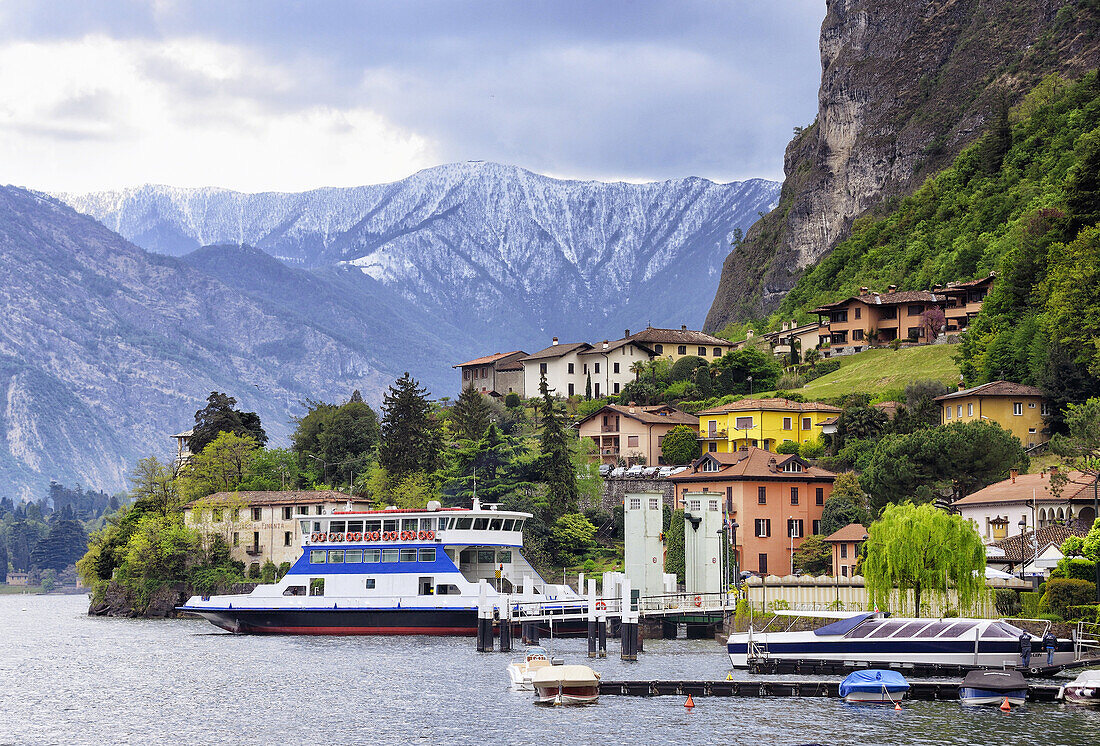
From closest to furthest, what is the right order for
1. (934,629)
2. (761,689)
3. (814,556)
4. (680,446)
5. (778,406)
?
(761,689) → (934,629) → (814,556) → (778,406) → (680,446)

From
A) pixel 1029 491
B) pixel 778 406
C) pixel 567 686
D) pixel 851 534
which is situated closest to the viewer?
pixel 567 686

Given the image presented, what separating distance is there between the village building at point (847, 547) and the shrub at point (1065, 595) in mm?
20072

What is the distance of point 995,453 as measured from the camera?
267 feet

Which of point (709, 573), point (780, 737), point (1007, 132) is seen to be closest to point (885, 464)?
point (709, 573)

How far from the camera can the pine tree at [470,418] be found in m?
112

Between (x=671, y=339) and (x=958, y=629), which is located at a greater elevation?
(x=671, y=339)

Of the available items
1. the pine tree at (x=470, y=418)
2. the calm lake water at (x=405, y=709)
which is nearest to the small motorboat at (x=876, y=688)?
the calm lake water at (x=405, y=709)

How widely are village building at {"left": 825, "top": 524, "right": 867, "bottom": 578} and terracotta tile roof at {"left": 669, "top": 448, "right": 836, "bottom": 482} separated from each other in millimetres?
11988

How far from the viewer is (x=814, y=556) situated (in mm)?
84625

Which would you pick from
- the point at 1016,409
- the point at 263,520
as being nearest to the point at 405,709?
the point at 1016,409

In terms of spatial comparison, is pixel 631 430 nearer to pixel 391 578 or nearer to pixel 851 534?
pixel 391 578

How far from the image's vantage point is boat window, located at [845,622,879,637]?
52.8 m

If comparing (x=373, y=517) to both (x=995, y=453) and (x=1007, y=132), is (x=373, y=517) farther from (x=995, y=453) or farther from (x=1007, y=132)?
(x=1007, y=132)

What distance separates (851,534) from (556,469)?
2972 centimetres
